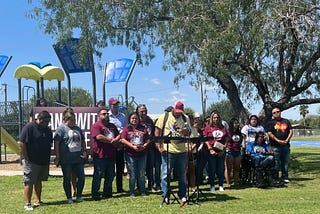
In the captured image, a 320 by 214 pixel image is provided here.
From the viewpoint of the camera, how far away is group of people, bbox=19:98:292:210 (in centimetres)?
838

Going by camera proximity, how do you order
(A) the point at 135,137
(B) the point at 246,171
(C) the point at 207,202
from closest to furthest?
1. (C) the point at 207,202
2. (A) the point at 135,137
3. (B) the point at 246,171

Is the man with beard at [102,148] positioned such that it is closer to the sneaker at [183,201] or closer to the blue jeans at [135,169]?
the blue jeans at [135,169]

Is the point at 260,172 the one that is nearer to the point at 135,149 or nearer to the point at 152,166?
the point at 152,166

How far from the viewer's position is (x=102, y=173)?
366 inches

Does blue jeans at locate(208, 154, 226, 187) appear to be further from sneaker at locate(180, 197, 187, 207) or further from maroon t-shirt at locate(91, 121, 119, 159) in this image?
maroon t-shirt at locate(91, 121, 119, 159)

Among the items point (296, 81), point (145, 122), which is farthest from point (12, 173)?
point (296, 81)

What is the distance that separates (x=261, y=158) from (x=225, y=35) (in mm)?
3082

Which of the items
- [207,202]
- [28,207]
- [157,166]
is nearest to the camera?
[28,207]

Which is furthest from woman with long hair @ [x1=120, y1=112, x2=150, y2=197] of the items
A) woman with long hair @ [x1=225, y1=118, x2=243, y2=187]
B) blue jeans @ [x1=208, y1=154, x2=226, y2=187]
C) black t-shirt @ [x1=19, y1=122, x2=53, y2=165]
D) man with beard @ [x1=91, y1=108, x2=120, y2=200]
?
woman with long hair @ [x1=225, y1=118, x2=243, y2=187]

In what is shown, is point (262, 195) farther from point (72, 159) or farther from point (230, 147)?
point (72, 159)

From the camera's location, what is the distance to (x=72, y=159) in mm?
8711

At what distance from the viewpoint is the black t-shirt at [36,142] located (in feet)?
27.0

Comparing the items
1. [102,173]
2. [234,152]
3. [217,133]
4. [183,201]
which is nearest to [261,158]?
[234,152]

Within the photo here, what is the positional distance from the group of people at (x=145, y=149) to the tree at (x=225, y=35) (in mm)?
1918
